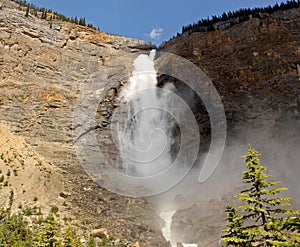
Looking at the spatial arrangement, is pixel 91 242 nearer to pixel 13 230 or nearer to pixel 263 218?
pixel 13 230

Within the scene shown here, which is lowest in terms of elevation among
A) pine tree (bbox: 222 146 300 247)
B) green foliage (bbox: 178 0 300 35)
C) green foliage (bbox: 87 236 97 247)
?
pine tree (bbox: 222 146 300 247)

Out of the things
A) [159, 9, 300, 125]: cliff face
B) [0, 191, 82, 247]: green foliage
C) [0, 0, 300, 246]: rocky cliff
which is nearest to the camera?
[0, 191, 82, 247]: green foliage

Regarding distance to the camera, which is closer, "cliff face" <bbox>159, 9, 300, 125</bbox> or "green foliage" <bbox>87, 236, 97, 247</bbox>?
"green foliage" <bbox>87, 236, 97, 247</bbox>

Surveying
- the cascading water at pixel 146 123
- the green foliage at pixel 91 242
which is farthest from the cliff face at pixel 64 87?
the cascading water at pixel 146 123

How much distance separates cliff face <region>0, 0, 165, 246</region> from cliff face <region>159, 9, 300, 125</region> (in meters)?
13.2

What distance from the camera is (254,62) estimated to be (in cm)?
4700

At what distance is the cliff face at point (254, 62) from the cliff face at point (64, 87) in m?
13.2

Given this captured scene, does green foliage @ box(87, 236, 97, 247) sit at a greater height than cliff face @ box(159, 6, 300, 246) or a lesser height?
lesser

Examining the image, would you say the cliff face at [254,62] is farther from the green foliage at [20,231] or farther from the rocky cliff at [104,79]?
the green foliage at [20,231]

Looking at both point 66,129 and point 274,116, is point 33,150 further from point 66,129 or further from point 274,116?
point 274,116

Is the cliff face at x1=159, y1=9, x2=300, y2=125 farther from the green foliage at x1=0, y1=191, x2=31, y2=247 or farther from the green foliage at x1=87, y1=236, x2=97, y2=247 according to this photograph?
the green foliage at x1=0, y1=191, x2=31, y2=247

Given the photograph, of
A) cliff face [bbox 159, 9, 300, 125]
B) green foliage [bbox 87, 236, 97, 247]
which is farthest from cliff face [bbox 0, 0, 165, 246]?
cliff face [bbox 159, 9, 300, 125]

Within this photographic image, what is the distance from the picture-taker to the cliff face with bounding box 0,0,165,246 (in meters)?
27.8

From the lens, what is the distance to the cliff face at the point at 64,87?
1094 inches
